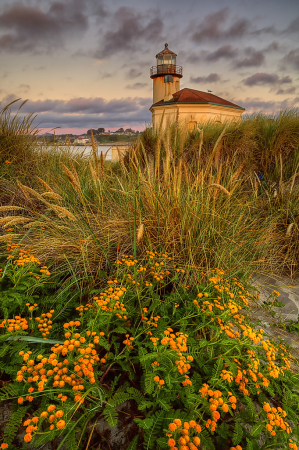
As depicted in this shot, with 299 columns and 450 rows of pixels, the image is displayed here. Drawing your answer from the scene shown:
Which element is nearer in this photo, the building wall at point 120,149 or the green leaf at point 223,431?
the green leaf at point 223,431

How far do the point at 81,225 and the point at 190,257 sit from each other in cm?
104

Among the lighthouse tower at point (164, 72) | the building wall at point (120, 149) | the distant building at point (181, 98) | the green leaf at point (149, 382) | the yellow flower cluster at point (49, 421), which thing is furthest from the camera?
the lighthouse tower at point (164, 72)

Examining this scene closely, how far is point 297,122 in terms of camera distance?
18.1 feet

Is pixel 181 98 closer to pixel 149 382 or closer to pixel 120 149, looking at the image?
pixel 120 149

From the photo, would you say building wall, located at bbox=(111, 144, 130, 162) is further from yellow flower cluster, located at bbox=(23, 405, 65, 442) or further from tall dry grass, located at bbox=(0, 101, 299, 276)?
yellow flower cluster, located at bbox=(23, 405, 65, 442)

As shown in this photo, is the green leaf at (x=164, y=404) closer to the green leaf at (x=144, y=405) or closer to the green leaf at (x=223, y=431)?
the green leaf at (x=144, y=405)

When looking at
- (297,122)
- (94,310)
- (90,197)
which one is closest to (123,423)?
(94,310)

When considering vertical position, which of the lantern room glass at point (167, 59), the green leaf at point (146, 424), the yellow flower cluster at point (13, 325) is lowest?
the green leaf at point (146, 424)

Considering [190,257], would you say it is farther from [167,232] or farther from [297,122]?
[297,122]

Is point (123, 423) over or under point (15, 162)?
under

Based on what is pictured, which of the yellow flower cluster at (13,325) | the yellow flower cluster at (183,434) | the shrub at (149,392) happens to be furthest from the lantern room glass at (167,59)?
the yellow flower cluster at (183,434)

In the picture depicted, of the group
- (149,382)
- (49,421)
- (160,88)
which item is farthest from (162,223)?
(160,88)

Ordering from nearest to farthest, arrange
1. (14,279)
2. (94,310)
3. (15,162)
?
(94,310) → (14,279) → (15,162)

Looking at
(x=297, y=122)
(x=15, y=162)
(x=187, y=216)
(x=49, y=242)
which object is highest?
(x=297, y=122)
